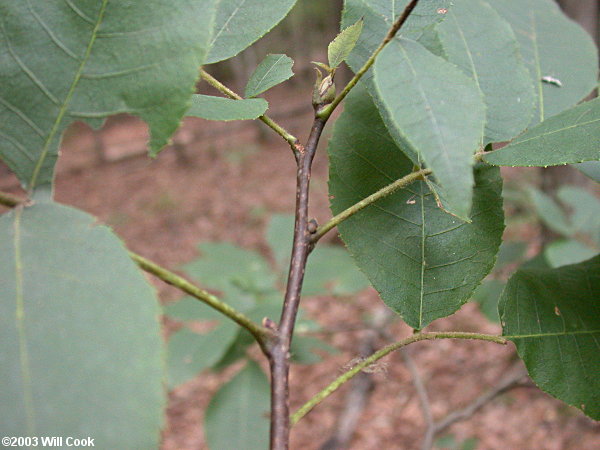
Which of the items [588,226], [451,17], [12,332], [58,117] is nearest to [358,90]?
[451,17]

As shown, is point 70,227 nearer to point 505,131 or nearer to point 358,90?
point 358,90

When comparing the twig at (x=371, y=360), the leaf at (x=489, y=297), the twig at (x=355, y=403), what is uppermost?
the twig at (x=371, y=360)

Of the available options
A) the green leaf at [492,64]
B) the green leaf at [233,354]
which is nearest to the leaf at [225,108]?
the green leaf at [492,64]

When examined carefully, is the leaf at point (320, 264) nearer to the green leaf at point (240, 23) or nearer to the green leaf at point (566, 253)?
the green leaf at point (566, 253)

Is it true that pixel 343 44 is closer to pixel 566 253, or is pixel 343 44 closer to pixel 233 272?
pixel 566 253

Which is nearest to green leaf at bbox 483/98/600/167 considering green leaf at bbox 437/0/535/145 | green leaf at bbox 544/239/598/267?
green leaf at bbox 437/0/535/145

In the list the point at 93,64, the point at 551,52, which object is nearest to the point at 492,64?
the point at 551,52
